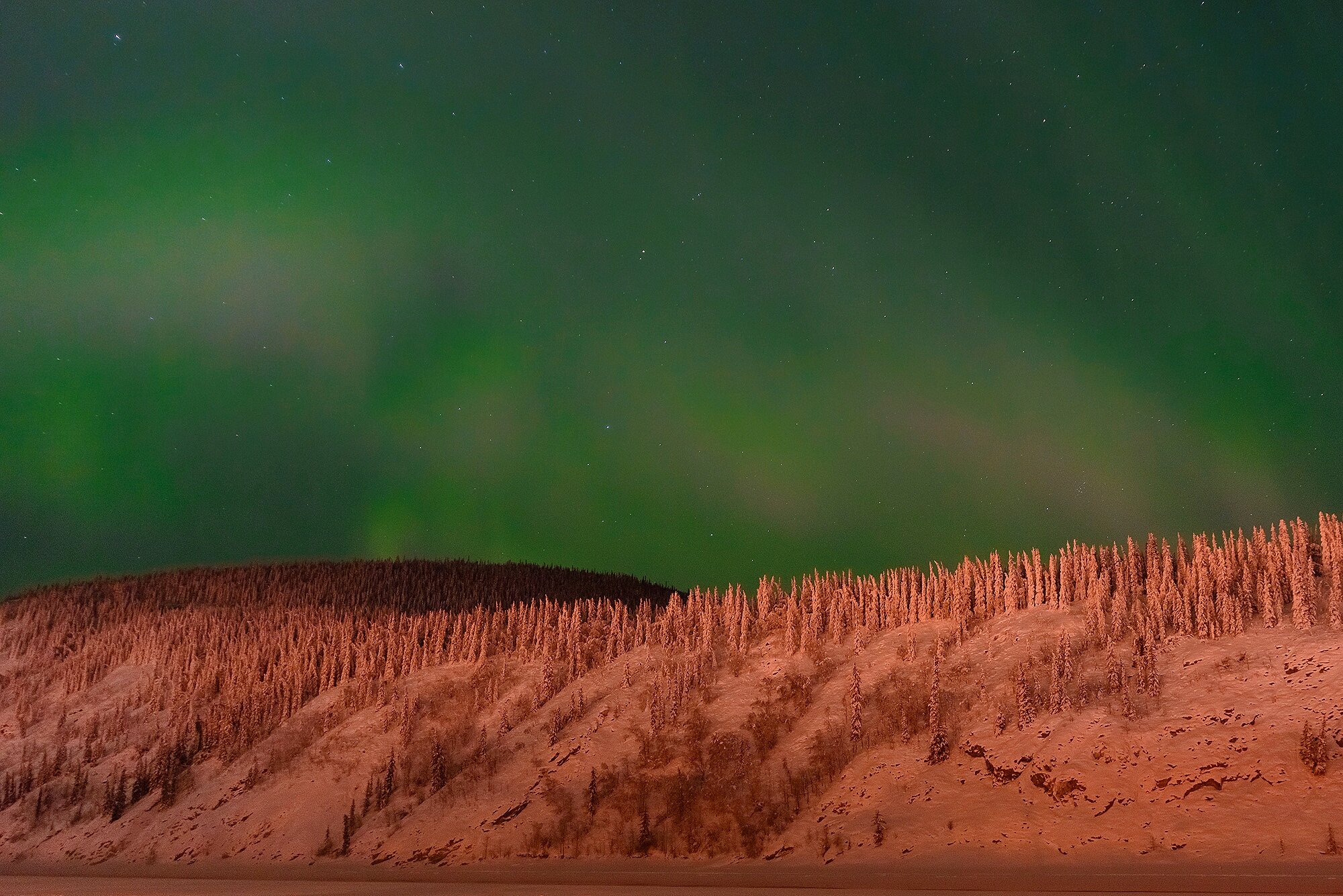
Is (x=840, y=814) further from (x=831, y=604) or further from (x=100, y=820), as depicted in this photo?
(x=100, y=820)

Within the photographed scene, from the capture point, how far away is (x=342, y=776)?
7925cm

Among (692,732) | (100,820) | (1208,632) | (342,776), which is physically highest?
(1208,632)

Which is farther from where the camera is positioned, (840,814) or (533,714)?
(533,714)

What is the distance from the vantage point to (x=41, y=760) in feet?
351

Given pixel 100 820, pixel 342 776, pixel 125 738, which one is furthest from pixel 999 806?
pixel 125 738

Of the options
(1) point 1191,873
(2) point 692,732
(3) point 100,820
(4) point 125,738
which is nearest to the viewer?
(1) point 1191,873

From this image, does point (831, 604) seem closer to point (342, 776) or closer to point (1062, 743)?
point (1062, 743)

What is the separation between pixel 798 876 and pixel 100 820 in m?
72.2

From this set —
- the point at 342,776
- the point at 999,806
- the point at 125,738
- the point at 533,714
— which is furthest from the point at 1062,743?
the point at 125,738

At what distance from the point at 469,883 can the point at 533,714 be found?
32.3 m

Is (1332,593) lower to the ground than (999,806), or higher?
higher

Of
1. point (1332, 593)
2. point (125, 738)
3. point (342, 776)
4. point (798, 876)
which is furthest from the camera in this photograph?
point (125, 738)

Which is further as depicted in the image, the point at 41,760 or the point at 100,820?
the point at 41,760

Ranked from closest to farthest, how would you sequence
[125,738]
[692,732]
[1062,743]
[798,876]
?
[798,876], [1062,743], [692,732], [125,738]
